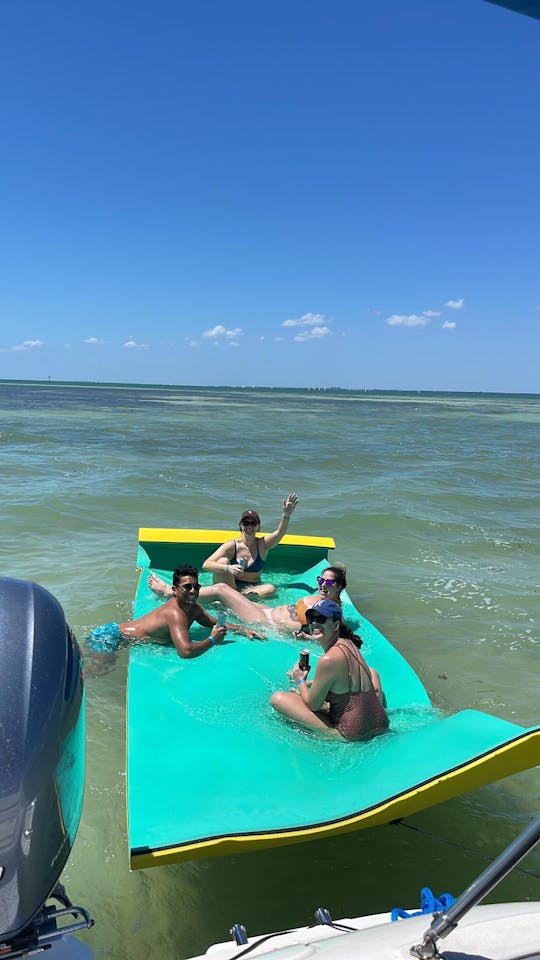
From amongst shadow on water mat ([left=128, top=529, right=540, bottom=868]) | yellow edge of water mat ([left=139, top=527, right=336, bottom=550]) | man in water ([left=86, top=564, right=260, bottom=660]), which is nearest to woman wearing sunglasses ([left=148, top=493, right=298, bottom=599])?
yellow edge of water mat ([left=139, top=527, right=336, bottom=550])

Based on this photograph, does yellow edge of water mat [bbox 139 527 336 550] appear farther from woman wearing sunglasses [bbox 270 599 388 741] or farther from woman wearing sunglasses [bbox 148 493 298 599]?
woman wearing sunglasses [bbox 270 599 388 741]

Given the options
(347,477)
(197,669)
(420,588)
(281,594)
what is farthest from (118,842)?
(347,477)

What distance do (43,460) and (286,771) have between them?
18.1 meters

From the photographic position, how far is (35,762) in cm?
177

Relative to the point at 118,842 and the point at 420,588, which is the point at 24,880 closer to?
the point at 118,842

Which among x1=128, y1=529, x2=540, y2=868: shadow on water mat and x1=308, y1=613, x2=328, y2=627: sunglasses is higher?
x1=308, y1=613, x2=328, y2=627: sunglasses

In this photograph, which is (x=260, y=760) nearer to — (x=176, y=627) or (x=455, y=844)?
(x=455, y=844)

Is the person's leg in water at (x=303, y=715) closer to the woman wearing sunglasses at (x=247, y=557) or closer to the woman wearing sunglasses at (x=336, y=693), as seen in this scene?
the woman wearing sunglasses at (x=336, y=693)

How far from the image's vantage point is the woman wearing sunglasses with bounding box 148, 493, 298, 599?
775 cm

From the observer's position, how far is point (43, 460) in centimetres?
2044

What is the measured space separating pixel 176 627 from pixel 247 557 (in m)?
2.30

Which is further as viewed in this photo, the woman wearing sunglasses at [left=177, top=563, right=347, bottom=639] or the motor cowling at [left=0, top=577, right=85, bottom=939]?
the woman wearing sunglasses at [left=177, top=563, right=347, bottom=639]

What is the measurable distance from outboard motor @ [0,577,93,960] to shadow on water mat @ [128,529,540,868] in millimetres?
1435

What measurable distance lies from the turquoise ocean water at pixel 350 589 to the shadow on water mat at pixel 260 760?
1.16 ft
